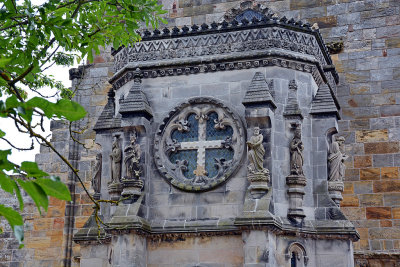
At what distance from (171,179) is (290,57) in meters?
3.25

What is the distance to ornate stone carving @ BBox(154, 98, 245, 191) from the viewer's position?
40.7 ft

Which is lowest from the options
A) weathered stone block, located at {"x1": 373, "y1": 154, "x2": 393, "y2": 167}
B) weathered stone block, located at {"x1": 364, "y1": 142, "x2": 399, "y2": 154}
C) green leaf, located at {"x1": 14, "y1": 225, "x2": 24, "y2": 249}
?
green leaf, located at {"x1": 14, "y1": 225, "x2": 24, "y2": 249}

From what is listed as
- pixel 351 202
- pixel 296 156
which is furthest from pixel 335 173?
pixel 351 202

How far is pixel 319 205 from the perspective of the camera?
486 inches

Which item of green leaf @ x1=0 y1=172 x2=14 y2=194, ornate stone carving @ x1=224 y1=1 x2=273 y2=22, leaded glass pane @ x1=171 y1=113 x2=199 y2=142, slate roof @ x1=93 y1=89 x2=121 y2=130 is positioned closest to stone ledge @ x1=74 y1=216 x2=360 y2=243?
leaded glass pane @ x1=171 y1=113 x2=199 y2=142

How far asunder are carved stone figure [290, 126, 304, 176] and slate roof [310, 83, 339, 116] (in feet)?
2.73

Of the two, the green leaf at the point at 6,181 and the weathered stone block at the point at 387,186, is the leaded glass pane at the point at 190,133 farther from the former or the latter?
the green leaf at the point at 6,181

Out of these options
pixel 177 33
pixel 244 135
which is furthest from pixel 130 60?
pixel 244 135

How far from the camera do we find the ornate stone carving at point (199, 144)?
12.4 m

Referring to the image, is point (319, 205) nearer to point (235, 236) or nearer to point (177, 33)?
point (235, 236)

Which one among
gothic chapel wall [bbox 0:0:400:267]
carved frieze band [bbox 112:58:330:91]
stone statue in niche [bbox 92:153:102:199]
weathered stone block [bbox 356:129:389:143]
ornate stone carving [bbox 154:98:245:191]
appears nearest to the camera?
gothic chapel wall [bbox 0:0:400:267]

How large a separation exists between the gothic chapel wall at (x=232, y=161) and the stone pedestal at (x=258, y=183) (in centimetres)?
2

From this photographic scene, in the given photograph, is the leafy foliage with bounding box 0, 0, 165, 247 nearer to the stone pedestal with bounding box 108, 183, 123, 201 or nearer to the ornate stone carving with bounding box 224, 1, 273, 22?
the stone pedestal with bounding box 108, 183, 123, 201

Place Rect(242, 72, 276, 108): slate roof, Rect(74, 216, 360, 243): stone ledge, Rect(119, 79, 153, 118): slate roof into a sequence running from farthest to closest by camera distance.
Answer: Rect(119, 79, 153, 118): slate roof → Rect(242, 72, 276, 108): slate roof → Rect(74, 216, 360, 243): stone ledge
